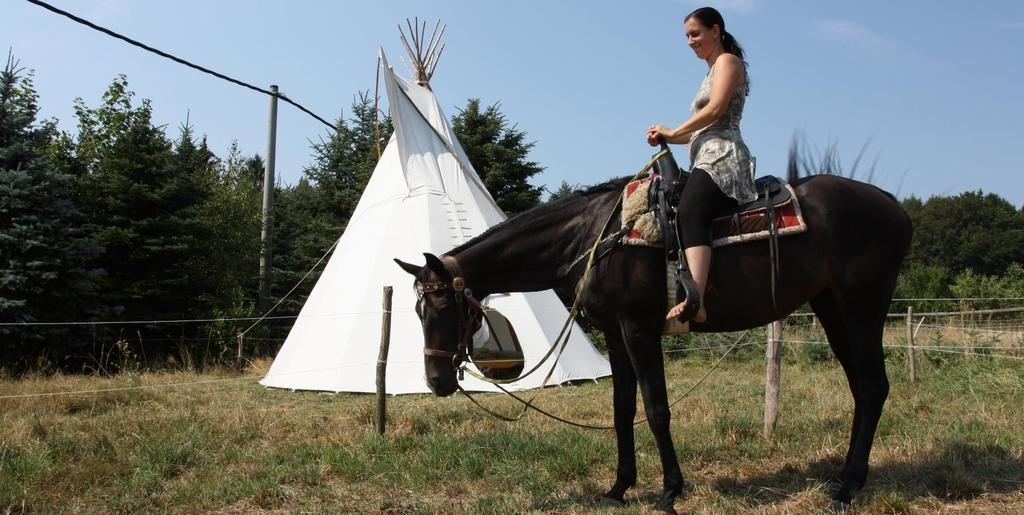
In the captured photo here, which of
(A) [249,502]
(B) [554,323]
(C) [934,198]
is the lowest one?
(A) [249,502]

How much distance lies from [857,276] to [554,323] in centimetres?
578

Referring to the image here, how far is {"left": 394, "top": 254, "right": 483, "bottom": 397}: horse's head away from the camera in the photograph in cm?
382

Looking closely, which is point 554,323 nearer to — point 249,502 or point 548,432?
point 548,432

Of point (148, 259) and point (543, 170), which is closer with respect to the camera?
point (148, 259)

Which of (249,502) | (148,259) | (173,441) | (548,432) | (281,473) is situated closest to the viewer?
(249,502)

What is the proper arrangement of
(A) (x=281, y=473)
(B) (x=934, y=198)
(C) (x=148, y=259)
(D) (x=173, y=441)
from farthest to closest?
(B) (x=934, y=198), (C) (x=148, y=259), (D) (x=173, y=441), (A) (x=281, y=473)

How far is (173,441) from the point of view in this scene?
5.02 m

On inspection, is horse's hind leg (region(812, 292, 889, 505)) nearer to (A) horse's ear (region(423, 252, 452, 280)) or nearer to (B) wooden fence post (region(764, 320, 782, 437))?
(B) wooden fence post (region(764, 320, 782, 437))

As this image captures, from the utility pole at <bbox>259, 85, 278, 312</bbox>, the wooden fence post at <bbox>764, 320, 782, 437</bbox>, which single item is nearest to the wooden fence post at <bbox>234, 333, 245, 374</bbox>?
the utility pole at <bbox>259, 85, 278, 312</bbox>

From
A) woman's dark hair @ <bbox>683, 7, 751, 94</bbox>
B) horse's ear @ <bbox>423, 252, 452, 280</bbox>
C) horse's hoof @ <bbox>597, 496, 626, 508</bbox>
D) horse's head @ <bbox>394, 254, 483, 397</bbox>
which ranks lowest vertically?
horse's hoof @ <bbox>597, 496, 626, 508</bbox>

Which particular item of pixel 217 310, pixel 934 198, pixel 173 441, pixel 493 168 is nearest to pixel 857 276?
pixel 173 441

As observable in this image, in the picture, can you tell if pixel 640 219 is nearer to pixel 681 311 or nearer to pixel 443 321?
pixel 681 311

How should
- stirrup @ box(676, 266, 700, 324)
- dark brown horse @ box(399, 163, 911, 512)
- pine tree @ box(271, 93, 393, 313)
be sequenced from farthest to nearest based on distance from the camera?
pine tree @ box(271, 93, 393, 313), dark brown horse @ box(399, 163, 911, 512), stirrup @ box(676, 266, 700, 324)

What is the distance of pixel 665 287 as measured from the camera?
3613mm
